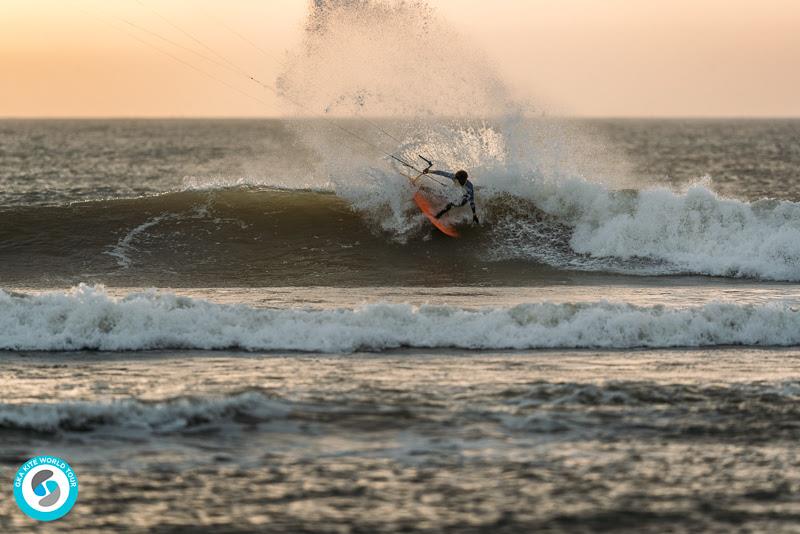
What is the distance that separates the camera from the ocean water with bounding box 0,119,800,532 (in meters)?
7.50

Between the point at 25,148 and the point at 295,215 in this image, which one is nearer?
the point at 295,215

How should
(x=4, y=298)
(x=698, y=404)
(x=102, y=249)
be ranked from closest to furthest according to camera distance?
(x=698, y=404)
(x=4, y=298)
(x=102, y=249)

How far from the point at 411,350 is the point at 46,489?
5.36 meters

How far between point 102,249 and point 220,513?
42.5 feet

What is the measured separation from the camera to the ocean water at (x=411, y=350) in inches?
295

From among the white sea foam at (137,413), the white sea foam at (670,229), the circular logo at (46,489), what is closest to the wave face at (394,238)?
the white sea foam at (670,229)

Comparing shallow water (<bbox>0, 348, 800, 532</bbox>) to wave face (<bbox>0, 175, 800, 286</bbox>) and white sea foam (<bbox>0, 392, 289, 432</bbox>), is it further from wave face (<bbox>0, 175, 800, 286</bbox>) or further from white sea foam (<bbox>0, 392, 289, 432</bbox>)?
wave face (<bbox>0, 175, 800, 286</bbox>)

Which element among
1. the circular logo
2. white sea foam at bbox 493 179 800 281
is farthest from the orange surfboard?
the circular logo

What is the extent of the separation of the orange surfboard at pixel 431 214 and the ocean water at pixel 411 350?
6.6 inches

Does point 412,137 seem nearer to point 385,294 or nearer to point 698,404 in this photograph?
point 385,294

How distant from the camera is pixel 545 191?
2145 cm

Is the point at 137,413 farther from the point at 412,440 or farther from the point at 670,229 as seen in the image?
the point at 670,229

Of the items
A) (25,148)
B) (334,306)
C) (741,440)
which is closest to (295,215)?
(334,306)

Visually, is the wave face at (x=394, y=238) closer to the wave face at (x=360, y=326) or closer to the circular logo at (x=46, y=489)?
the wave face at (x=360, y=326)
